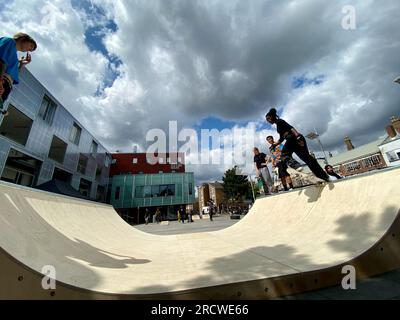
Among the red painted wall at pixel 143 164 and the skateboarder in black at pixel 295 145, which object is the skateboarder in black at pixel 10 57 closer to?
the skateboarder in black at pixel 295 145

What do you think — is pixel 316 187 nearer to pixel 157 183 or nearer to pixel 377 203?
pixel 377 203

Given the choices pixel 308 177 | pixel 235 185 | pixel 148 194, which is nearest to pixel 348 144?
pixel 235 185

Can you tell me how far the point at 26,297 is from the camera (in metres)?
1.46

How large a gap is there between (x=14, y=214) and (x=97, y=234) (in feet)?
6.72

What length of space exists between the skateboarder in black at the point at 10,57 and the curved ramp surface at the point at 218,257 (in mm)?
1397

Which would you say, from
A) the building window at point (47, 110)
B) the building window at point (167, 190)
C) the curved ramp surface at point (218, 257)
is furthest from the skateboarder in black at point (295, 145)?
the building window at point (167, 190)

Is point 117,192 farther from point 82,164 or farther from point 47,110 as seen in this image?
point 47,110

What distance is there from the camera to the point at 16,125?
14.8 meters

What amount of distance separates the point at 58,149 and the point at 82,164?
12.4 ft

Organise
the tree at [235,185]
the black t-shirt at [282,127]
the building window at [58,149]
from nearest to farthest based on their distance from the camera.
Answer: the black t-shirt at [282,127], the building window at [58,149], the tree at [235,185]

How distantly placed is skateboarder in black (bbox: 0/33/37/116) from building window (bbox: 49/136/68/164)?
19.3 meters

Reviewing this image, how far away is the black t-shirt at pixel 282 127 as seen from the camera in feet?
14.1
